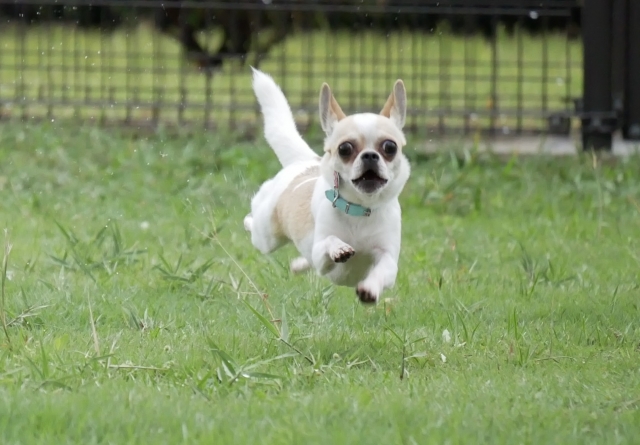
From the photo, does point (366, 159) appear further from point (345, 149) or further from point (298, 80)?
point (298, 80)

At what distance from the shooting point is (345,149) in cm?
389

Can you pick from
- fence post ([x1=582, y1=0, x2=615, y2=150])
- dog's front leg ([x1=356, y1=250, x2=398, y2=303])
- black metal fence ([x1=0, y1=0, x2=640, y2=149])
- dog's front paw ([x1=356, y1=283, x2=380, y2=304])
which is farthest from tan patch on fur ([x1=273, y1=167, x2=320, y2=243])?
fence post ([x1=582, y1=0, x2=615, y2=150])

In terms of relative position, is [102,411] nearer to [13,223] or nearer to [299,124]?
[13,223]

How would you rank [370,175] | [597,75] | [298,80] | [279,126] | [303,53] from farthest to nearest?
1. [298,80]
2. [303,53]
3. [597,75]
4. [279,126]
5. [370,175]

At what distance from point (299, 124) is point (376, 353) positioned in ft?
16.2

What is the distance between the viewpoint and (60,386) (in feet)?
10.4

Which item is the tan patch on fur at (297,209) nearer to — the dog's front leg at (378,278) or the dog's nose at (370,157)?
the dog's front leg at (378,278)

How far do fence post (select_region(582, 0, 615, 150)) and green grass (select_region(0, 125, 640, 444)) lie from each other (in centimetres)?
75

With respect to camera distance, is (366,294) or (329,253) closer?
(366,294)

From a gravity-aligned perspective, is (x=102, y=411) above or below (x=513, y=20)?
below

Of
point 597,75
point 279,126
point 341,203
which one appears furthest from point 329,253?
point 597,75

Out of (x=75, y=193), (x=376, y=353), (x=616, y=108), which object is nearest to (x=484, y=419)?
(x=376, y=353)

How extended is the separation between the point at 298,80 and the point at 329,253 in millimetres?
6561

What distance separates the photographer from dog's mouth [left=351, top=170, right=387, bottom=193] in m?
3.85
